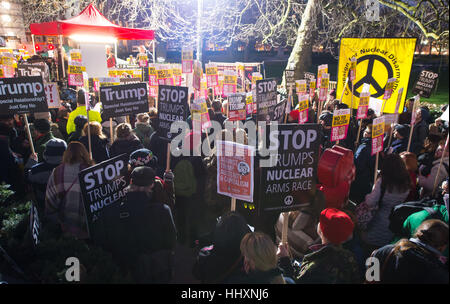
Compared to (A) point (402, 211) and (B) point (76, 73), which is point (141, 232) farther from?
(B) point (76, 73)

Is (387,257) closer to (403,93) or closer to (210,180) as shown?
(210,180)

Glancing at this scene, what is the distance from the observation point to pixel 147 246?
303cm

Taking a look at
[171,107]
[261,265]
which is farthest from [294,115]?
[261,265]

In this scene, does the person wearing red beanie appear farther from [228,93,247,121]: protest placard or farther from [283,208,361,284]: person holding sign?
[228,93,247,121]: protest placard

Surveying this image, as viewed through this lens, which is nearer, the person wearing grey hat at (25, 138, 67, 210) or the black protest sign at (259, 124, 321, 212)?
the black protest sign at (259, 124, 321, 212)

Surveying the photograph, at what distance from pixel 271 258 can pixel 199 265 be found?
954 mm

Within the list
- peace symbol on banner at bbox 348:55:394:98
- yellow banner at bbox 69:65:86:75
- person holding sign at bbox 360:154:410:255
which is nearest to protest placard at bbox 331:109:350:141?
person holding sign at bbox 360:154:410:255

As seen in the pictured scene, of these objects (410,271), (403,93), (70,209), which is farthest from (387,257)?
(403,93)

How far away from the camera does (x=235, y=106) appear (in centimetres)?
699

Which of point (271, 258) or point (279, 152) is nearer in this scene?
point (271, 258)

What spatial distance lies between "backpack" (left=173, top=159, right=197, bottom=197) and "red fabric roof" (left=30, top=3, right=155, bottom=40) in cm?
1101

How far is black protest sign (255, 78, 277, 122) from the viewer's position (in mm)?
6711

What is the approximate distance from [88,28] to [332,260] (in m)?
13.6

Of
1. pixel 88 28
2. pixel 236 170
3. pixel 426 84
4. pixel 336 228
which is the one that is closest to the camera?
pixel 336 228
